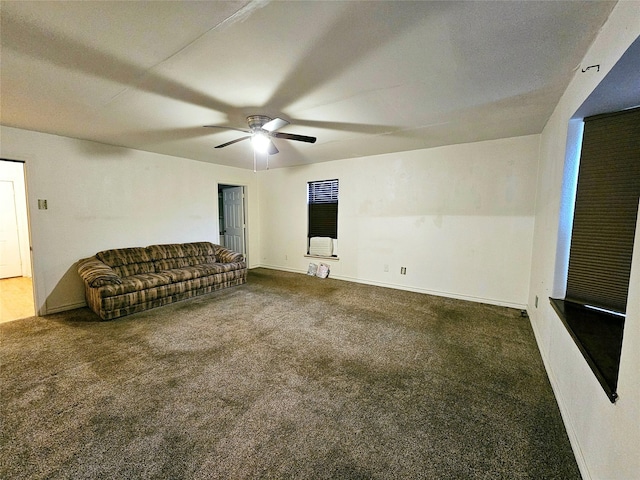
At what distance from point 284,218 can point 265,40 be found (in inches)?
184

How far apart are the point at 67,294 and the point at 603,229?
6.00 metres

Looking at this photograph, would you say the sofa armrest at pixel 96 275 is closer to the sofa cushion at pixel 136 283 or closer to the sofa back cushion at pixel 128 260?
the sofa cushion at pixel 136 283

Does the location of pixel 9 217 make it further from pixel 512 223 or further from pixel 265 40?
pixel 512 223

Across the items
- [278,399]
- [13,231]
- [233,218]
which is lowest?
[278,399]

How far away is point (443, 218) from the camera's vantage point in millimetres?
4258

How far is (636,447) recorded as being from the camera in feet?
3.14

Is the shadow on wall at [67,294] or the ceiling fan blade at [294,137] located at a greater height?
the ceiling fan blade at [294,137]

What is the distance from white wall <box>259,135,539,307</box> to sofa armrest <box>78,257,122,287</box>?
11.9ft

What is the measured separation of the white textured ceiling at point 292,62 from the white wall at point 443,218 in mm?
851

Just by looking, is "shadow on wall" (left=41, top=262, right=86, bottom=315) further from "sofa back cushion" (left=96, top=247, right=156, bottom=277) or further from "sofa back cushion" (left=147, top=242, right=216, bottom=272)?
"sofa back cushion" (left=147, top=242, right=216, bottom=272)

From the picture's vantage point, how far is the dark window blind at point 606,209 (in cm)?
178

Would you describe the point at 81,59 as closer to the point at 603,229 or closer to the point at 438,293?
the point at 603,229

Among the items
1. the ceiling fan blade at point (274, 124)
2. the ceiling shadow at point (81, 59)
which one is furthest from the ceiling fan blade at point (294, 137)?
the ceiling shadow at point (81, 59)

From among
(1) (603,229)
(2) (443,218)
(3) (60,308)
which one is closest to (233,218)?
(3) (60,308)
